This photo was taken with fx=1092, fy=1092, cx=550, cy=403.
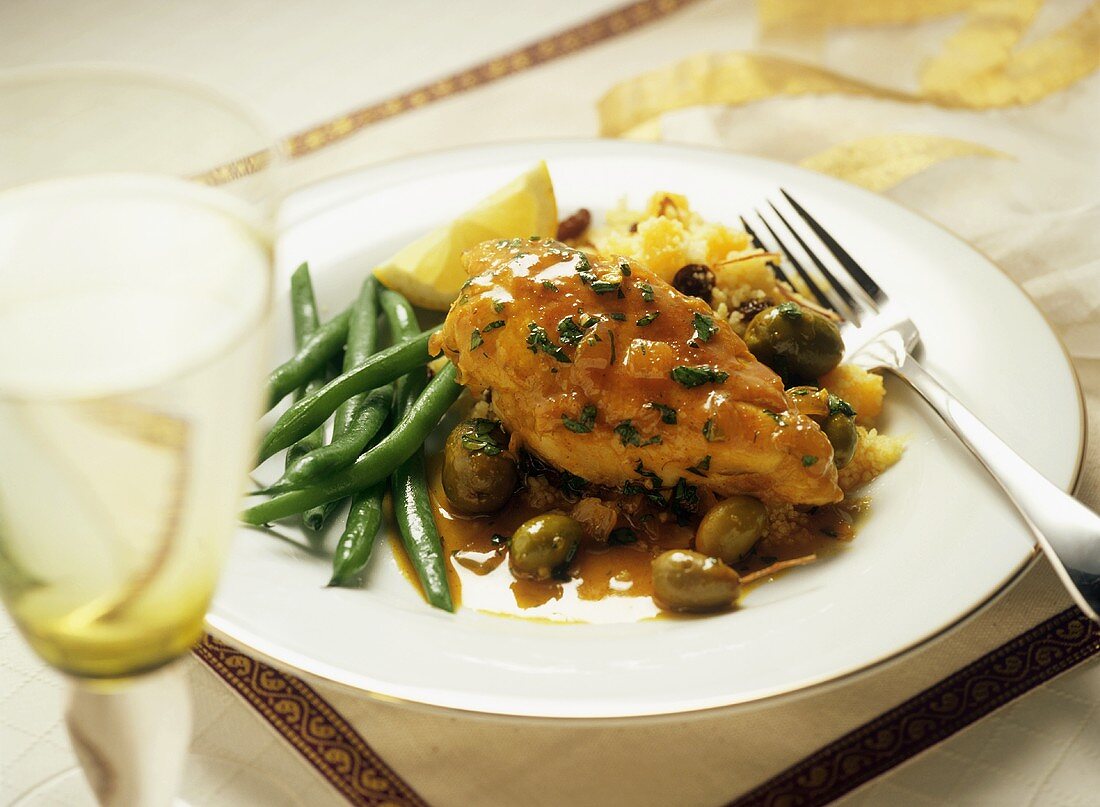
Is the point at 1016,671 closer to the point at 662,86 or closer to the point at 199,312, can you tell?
the point at 199,312

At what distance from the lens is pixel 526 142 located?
4441 mm

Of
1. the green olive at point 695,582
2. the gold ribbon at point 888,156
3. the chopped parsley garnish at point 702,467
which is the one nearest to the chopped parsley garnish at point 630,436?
the chopped parsley garnish at point 702,467

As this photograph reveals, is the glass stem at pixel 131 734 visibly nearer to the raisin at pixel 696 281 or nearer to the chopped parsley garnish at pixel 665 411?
the chopped parsley garnish at pixel 665 411

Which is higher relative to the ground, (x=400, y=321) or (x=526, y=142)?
(x=526, y=142)

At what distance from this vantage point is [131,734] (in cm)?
162

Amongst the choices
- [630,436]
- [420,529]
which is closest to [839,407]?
[630,436]

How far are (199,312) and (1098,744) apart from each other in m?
2.12

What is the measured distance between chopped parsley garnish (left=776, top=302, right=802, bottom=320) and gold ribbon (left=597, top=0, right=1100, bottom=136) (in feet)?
6.86

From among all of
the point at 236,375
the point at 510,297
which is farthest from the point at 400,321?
the point at 236,375

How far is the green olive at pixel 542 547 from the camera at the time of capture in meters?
2.82

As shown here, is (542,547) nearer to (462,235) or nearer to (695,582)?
(695,582)

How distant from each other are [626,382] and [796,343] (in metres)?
0.67

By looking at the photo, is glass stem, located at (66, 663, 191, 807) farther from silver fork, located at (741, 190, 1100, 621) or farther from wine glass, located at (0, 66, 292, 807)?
silver fork, located at (741, 190, 1100, 621)

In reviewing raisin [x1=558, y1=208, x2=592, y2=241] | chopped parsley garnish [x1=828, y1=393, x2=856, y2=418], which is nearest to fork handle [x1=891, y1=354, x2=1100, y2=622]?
chopped parsley garnish [x1=828, y1=393, x2=856, y2=418]
